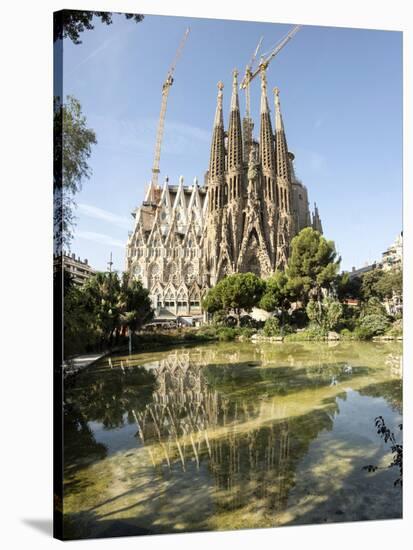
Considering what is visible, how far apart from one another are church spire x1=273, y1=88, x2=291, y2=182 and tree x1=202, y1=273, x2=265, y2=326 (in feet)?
4.96

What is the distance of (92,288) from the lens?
541 cm

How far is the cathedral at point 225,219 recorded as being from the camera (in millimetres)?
5930

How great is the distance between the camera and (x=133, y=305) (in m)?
5.82

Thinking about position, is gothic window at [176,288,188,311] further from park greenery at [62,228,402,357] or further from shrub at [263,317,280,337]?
shrub at [263,317,280,337]

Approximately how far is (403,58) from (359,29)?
663 millimetres

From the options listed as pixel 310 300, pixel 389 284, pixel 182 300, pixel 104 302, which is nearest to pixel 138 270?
pixel 104 302

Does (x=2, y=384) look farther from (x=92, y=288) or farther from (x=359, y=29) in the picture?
(x=359, y=29)

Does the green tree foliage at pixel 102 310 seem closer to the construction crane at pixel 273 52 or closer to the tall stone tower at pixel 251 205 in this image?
the tall stone tower at pixel 251 205

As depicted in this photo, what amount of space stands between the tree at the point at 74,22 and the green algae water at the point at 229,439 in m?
3.49

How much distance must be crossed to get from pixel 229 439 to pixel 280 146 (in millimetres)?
3766

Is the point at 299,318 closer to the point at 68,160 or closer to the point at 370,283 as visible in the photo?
the point at 370,283

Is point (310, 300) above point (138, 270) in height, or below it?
below

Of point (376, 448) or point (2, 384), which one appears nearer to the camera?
point (2, 384)
